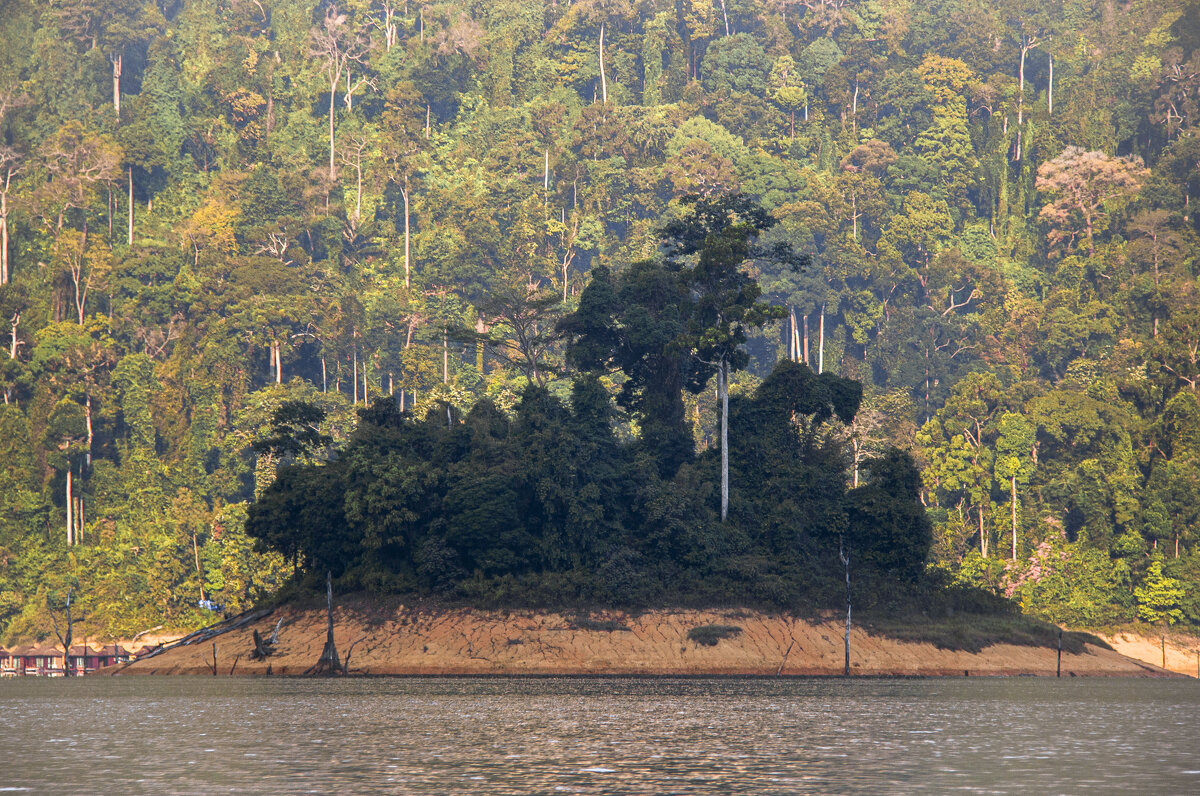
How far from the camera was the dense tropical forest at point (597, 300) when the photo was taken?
74.9 metres

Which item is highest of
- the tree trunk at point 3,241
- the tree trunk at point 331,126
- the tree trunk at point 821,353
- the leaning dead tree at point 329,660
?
the tree trunk at point 331,126

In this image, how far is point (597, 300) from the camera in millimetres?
82188

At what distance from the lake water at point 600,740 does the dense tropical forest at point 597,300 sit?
16.1 meters

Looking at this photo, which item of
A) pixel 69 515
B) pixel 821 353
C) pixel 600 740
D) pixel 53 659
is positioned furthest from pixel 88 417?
pixel 600 740

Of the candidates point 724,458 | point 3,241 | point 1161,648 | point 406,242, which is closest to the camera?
point 724,458

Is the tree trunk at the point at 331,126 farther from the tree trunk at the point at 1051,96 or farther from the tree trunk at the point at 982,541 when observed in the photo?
the tree trunk at the point at 1051,96

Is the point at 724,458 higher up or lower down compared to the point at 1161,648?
higher up

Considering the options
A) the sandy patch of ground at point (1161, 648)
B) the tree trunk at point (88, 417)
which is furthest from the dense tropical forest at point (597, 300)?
the sandy patch of ground at point (1161, 648)

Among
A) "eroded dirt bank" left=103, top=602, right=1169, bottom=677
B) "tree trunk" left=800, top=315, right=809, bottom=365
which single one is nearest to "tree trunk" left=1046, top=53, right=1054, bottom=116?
"tree trunk" left=800, top=315, right=809, bottom=365

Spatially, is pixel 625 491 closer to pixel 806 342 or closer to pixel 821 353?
pixel 821 353

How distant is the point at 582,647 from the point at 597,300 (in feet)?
78.1

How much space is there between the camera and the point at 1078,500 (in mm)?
99312

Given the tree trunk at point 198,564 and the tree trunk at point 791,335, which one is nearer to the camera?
the tree trunk at point 198,564

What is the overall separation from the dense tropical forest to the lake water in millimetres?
16094
